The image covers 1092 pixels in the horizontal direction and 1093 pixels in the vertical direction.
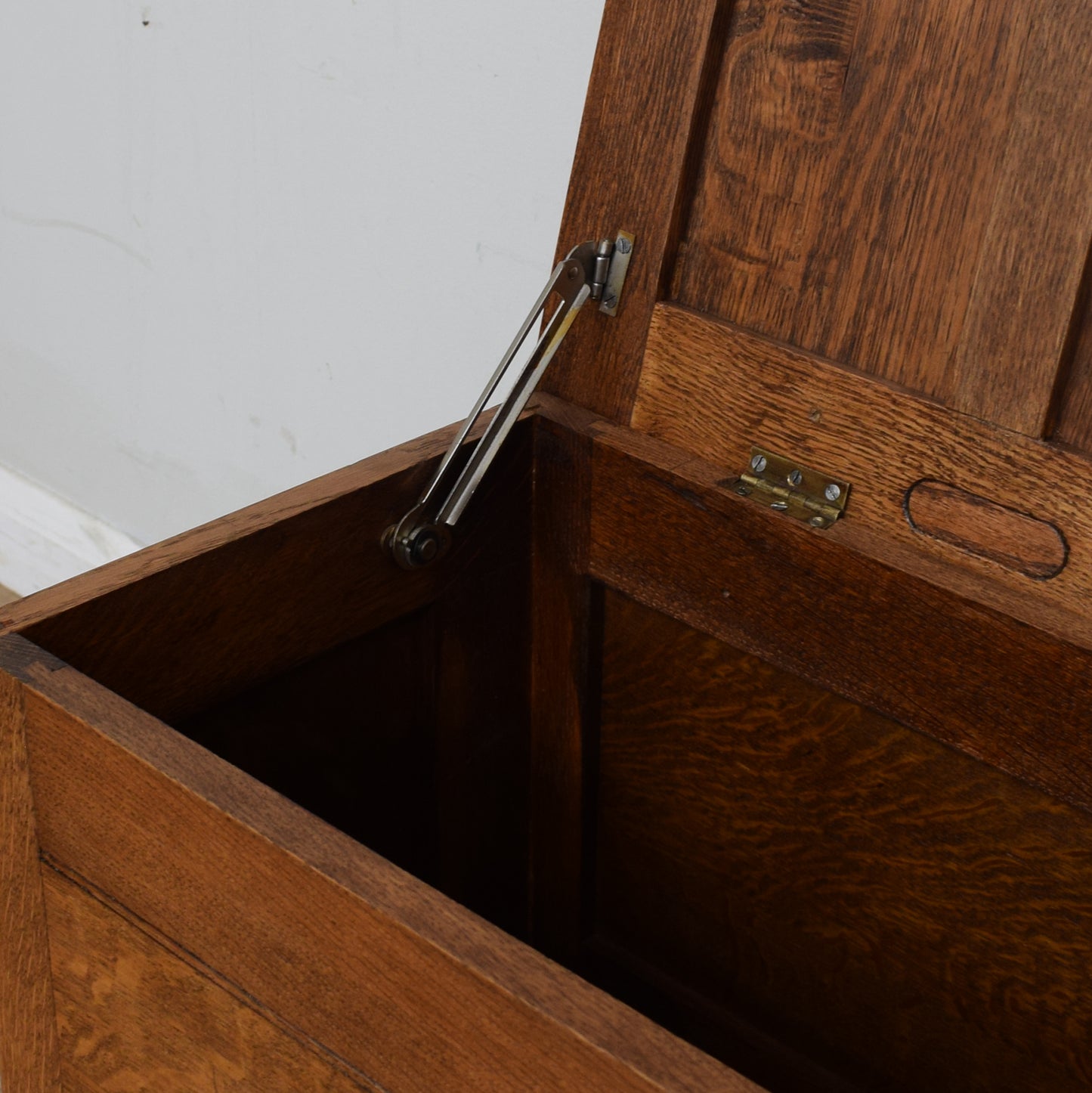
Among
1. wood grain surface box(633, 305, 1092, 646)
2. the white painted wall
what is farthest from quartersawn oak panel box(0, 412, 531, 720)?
Result: the white painted wall

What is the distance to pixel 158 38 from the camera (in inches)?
63.6

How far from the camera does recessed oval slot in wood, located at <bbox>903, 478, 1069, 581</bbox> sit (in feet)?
2.80

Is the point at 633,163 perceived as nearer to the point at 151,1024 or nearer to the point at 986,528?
the point at 986,528

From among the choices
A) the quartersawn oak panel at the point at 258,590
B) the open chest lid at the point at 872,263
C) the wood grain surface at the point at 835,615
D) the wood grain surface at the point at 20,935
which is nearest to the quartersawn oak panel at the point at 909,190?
the open chest lid at the point at 872,263

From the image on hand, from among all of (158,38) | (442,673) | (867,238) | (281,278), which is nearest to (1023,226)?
(867,238)

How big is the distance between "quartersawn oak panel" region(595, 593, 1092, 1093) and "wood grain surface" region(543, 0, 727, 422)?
175 millimetres

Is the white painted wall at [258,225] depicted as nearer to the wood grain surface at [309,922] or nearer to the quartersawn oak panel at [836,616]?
the quartersawn oak panel at [836,616]

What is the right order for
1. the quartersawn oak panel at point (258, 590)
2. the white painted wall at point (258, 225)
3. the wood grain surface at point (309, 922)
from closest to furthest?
the wood grain surface at point (309, 922), the quartersawn oak panel at point (258, 590), the white painted wall at point (258, 225)

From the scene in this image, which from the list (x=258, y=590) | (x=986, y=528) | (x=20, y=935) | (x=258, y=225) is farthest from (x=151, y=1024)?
(x=258, y=225)

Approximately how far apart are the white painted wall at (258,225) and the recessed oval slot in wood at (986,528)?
55cm

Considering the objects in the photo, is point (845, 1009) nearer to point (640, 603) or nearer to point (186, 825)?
point (640, 603)

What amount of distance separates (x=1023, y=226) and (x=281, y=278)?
3.19ft

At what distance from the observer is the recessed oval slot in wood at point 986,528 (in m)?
0.85

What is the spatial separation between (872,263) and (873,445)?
109mm
